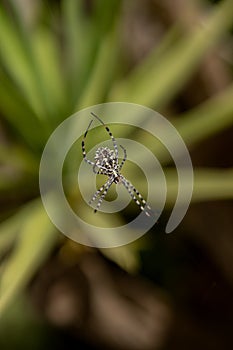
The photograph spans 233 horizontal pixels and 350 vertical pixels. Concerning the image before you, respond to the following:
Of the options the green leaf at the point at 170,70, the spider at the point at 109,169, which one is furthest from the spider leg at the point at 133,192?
the green leaf at the point at 170,70

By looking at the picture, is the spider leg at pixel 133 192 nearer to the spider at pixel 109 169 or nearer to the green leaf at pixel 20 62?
the spider at pixel 109 169

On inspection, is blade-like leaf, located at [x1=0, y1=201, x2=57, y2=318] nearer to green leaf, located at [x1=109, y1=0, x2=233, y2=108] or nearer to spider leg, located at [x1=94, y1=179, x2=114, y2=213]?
spider leg, located at [x1=94, y1=179, x2=114, y2=213]

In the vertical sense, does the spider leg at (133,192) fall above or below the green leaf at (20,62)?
below

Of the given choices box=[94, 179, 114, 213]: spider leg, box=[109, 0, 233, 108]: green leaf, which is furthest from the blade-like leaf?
box=[109, 0, 233, 108]: green leaf

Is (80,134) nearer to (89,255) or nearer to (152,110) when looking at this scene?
(152,110)

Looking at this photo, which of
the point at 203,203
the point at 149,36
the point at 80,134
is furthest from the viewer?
the point at 149,36

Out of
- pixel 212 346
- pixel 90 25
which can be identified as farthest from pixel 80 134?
pixel 212 346

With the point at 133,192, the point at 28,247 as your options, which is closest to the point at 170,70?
the point at 133,192

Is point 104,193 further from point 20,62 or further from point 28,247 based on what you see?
point 20,62
